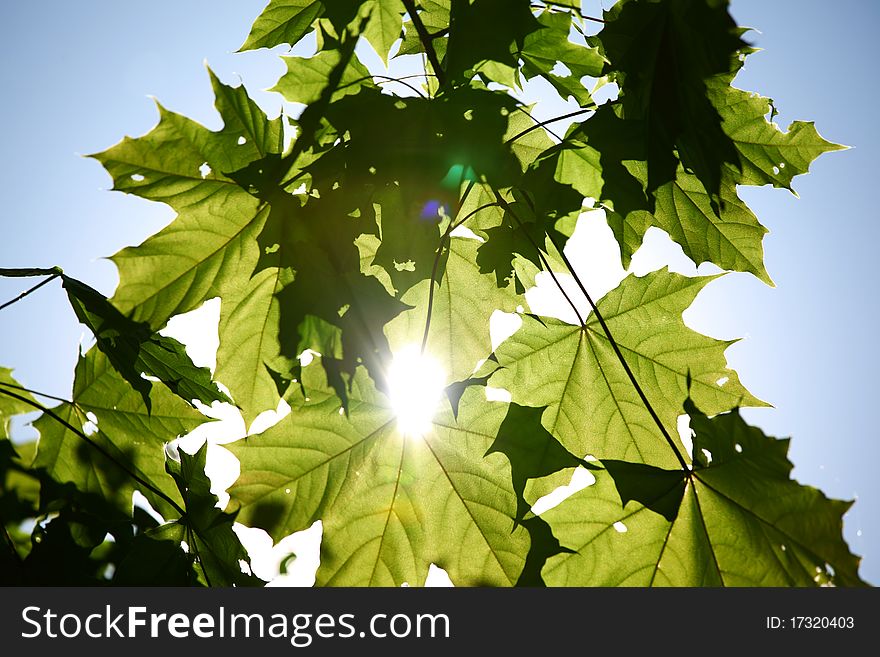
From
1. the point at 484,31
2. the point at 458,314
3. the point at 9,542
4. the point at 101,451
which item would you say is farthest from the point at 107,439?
the point at 484,31

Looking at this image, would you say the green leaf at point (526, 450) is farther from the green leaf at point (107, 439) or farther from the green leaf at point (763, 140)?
the green leaf at point (107, 439)

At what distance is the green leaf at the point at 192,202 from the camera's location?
112cm

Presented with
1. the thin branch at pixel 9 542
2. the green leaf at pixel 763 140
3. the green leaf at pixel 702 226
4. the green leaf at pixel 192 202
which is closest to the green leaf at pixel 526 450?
the green leaf at pixel 702 226

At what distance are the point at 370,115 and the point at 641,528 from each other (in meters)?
0.98

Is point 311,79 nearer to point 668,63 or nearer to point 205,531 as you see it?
point 668,63

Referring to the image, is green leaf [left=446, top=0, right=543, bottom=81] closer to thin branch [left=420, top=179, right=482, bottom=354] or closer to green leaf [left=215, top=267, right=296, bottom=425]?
thin branch [left=420, top=179, right=482, bottom=354]

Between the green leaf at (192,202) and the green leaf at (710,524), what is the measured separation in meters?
0.82

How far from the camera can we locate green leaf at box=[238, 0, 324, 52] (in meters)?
1.33

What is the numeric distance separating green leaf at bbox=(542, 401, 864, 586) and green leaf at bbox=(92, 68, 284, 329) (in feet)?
2.70

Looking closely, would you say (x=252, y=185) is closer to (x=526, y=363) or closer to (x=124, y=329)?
(x=124, y=329)

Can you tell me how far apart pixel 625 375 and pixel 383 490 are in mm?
617

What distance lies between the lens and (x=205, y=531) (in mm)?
1444

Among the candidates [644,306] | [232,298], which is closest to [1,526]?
[232,298]
